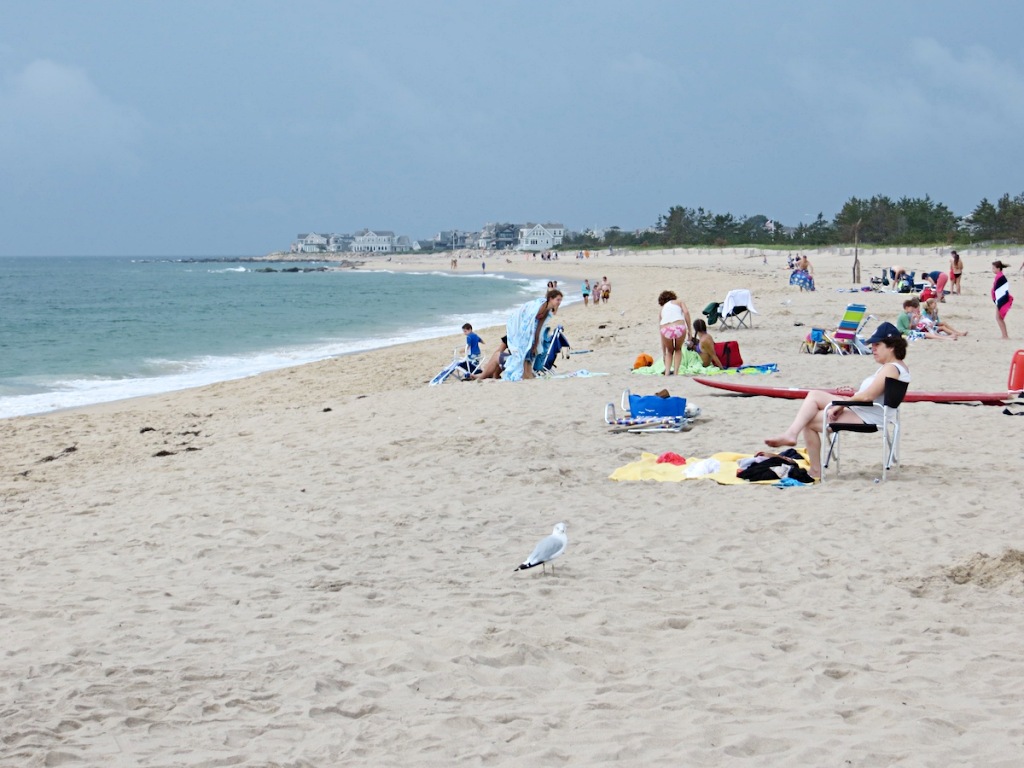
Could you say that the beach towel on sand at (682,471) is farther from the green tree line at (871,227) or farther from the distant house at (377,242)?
the distant house at (377,242)

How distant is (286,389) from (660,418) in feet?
Answer: 23.8

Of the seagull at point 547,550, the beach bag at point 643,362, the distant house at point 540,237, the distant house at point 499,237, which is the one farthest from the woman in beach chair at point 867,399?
the distant house at point 499,237

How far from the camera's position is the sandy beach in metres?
3.04

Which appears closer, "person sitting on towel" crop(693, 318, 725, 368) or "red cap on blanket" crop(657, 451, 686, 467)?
"red cap on blanket" crop(657, 451, 686, 467)

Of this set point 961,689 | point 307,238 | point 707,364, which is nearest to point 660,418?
point 707,364

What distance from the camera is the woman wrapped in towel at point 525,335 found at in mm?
11133

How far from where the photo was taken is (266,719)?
125 inches

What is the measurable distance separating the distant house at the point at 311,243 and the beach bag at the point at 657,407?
18294cm

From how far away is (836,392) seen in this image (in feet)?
22.4

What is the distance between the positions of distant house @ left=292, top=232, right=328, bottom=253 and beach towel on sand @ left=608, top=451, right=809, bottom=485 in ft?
605

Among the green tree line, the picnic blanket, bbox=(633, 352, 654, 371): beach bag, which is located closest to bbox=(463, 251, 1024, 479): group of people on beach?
the picnic blanket

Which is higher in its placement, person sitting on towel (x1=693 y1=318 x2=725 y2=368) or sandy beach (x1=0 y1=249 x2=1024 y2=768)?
person sitting on towel (x1=693 y1=318 x2=725 y2=368)

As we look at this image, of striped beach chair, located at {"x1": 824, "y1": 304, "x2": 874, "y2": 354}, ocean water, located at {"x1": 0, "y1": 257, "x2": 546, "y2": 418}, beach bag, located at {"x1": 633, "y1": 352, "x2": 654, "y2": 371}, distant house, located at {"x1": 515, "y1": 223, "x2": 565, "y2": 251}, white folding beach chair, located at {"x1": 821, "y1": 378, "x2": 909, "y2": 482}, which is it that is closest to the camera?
white folding beach chair, located at {"x1": 821, "y1": 378, "x2": 909, "y2": 482}

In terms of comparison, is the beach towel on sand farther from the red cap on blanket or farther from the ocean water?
the ocean water
